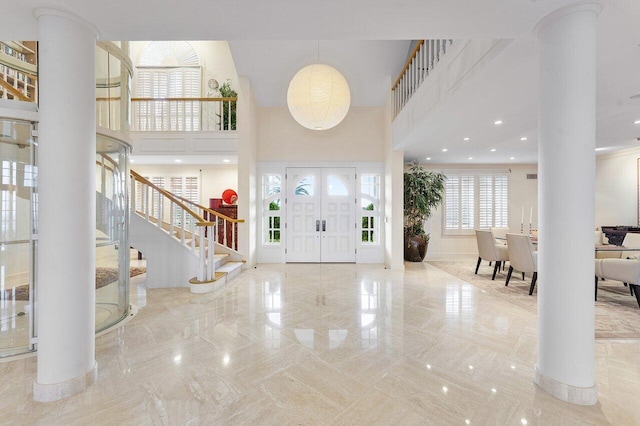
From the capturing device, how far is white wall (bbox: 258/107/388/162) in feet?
22.6

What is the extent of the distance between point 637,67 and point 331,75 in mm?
3167

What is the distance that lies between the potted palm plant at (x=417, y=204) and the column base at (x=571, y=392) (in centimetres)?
516

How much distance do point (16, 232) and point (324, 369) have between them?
9.35 ft

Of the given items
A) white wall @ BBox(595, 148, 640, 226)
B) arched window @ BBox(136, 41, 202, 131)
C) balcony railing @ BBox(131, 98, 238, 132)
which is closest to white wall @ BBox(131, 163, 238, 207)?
balcony railing @ BBox(131, 98, 238, 132)

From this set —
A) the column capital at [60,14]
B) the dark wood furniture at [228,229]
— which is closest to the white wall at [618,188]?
the dark wood furniture at [228,229]

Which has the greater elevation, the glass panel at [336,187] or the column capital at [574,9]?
the column capital at [574,9]

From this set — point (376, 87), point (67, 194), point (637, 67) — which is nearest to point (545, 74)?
point (637, 67)

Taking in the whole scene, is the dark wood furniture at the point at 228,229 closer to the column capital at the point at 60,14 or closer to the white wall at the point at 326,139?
the white wall at the point at 326,139

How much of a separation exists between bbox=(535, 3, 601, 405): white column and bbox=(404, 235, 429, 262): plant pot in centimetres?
518

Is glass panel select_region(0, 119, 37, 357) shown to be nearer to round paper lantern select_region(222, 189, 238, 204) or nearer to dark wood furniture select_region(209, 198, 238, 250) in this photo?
dark wood furniture select_region(209, 198, 238, 250)

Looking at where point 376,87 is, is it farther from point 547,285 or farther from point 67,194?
point 67,194

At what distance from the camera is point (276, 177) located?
6.95m

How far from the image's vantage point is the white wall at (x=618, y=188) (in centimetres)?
634

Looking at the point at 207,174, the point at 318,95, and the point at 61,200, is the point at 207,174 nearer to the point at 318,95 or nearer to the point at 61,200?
the point at 318,95
